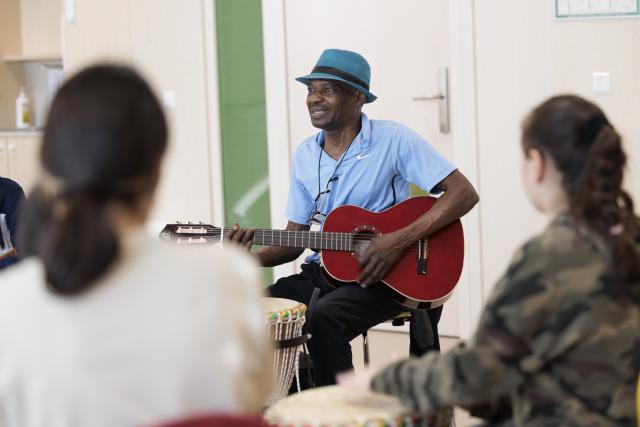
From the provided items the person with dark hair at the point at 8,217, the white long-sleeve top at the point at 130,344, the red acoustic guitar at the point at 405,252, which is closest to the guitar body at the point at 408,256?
the red acoustic guitar at the point at 405,252

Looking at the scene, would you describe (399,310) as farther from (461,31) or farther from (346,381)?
(461,31)

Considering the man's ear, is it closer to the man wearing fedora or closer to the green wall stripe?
the man wearing fedora

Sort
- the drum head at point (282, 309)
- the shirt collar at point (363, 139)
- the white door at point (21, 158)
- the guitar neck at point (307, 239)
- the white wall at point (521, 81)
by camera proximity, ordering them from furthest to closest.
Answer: the white door at point (21, 158), the white wall at point (521, 81), the shirt collar at point (363, 139), the guitar neck at point (307, 239), the drum head at point (282, 309)

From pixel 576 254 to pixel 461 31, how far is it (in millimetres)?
2975

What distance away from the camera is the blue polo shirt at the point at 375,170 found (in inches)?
126

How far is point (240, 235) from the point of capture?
3148 mm

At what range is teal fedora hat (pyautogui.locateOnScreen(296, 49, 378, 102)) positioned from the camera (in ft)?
10.9

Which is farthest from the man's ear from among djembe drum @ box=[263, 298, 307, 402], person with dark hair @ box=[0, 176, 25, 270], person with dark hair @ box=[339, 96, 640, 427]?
person with dark hair @ box=[0, 176, 25, 270]

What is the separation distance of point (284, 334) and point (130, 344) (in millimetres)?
1631

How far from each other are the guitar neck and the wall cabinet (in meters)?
3.24

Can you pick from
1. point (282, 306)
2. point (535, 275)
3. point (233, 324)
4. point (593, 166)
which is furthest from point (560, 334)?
point (282, 306)

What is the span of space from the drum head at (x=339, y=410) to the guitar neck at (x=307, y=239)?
3.82 feet

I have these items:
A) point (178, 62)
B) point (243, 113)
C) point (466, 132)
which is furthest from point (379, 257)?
point (178, 62)

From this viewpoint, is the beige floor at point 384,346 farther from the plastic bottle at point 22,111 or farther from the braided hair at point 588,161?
the plastic bottle at point 22,111
